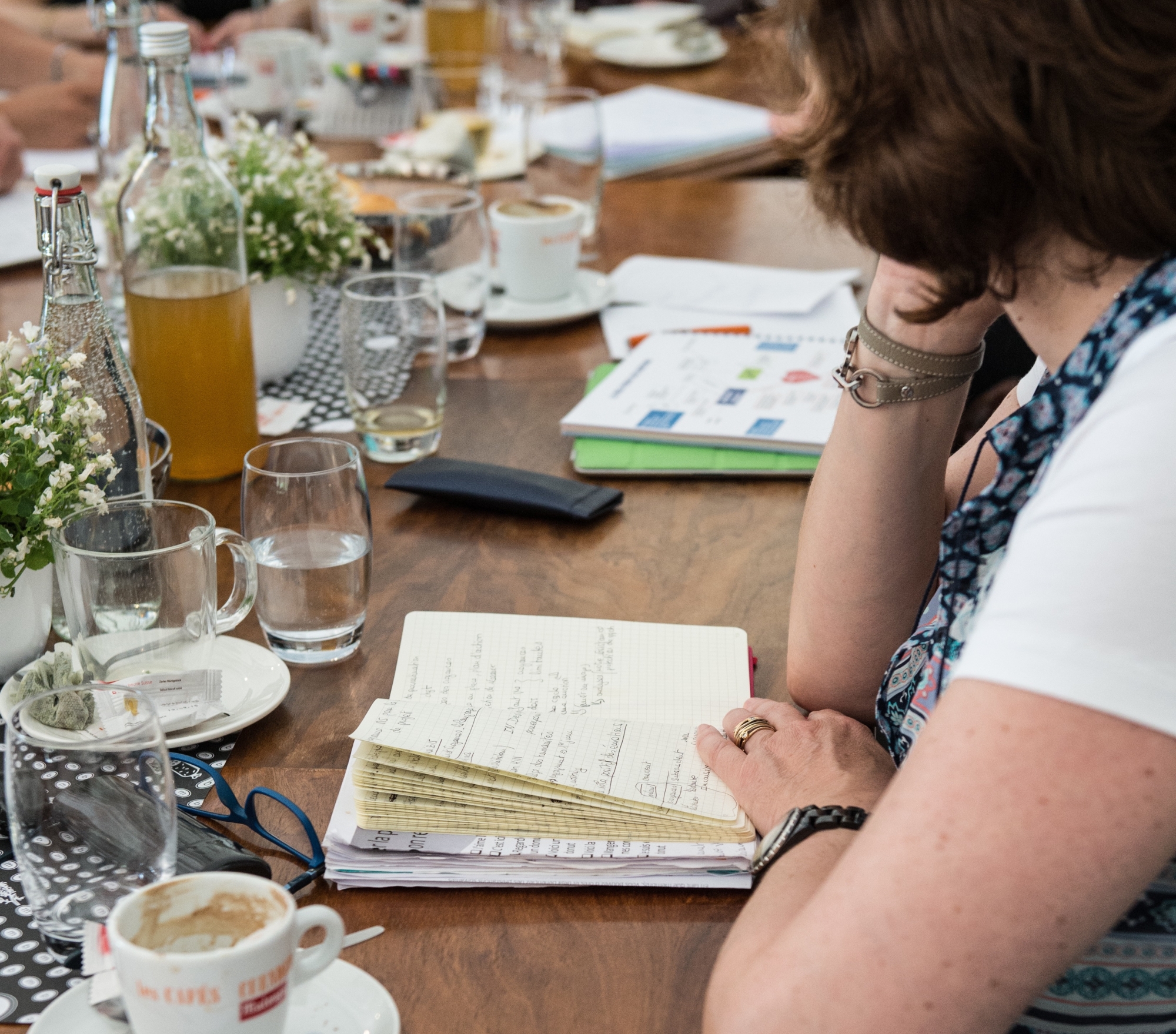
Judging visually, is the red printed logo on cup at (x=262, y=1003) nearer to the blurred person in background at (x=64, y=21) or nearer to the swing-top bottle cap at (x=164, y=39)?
the swing-top bottle cap at (x=164, y=39)

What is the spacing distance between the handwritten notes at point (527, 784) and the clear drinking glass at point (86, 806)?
13cm

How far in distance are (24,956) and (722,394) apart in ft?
3.00

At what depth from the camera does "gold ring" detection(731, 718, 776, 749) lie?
82 centimetres

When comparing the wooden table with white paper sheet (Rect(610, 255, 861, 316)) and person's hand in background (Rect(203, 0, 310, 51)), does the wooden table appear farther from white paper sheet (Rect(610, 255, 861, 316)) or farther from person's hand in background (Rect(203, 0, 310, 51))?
person's hand in background (Rect(203, 0, 310, 51))

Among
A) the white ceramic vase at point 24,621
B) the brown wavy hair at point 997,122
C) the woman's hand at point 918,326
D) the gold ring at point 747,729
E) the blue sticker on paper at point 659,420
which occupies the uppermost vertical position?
the brown wavy hair at point 997,122

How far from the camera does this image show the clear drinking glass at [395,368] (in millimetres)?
1249

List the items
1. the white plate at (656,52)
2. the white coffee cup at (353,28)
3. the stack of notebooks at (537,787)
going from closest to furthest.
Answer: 1. the stack of notebooks at (537,787)
2. the white coffee cup at (353,28)
3. the white plate at (656,52)

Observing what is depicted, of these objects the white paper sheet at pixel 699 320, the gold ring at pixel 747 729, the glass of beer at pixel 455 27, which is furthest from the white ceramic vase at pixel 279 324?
the glass of beer at pixel 455 27

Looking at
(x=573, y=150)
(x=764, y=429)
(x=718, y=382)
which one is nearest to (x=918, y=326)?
(x=764, y=429)

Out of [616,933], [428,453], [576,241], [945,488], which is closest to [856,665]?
[945,488]

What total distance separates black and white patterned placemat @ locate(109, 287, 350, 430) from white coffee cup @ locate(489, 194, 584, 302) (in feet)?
0.78

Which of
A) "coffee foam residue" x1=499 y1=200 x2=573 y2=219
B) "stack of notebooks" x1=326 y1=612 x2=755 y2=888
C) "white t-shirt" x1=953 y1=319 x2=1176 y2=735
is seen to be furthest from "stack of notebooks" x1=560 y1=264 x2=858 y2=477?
"white t-shirt" x1=953 y1=319 x2=1176 y2=735

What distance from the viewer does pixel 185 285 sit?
1.17 m

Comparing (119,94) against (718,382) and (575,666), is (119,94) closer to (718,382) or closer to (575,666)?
(718,382)
